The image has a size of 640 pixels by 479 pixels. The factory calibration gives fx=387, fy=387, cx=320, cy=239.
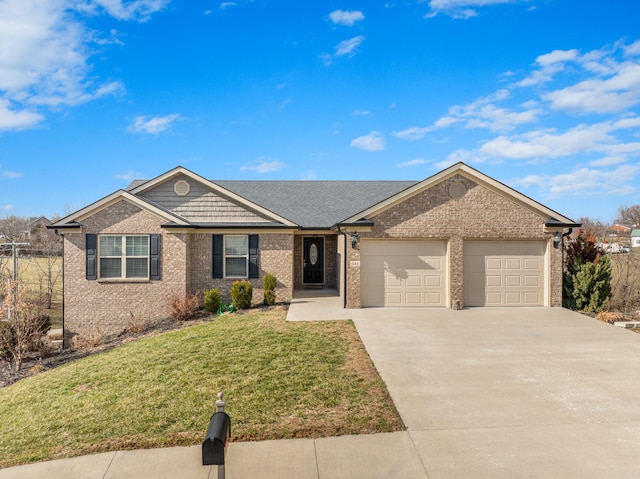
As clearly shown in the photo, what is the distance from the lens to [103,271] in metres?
13.9

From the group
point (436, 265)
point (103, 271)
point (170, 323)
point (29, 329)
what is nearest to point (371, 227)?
point (436, 265)

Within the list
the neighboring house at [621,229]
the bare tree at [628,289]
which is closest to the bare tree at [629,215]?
the neighboring house at [621,229]

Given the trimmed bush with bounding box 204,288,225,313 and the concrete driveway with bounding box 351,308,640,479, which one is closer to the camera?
the concrete driveway with bounding box 351,308,640,479

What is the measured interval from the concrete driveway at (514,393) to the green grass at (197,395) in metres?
0.66

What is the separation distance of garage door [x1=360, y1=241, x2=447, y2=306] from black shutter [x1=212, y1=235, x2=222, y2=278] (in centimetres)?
538

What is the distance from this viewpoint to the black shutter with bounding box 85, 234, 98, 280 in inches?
541

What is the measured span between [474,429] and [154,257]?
11.9 meters

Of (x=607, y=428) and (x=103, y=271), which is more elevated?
(x=103, y=271)

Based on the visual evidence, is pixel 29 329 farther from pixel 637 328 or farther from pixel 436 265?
pixel 637 328

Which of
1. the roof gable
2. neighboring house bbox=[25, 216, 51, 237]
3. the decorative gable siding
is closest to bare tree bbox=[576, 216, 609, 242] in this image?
the roof gable

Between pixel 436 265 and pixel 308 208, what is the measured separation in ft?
22.4

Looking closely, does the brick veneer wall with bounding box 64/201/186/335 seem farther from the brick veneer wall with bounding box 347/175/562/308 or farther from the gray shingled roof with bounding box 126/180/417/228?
the brick veneer wall with bounding box 347/175/562/308

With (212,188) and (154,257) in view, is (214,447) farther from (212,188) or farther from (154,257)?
(212,188)

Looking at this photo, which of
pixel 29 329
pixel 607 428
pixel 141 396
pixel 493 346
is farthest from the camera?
pixel 29 329
